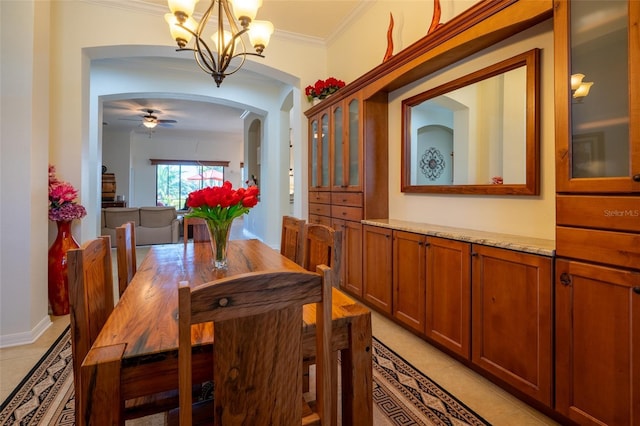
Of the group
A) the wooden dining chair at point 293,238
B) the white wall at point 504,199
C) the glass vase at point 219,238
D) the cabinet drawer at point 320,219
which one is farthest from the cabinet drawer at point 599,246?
the cabinet drawer at point 320,219

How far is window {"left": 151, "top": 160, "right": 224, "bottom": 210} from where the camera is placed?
11055mm

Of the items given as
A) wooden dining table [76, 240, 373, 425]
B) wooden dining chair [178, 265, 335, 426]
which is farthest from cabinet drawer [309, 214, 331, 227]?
wooden dining chair [178, 265, 335, 426]

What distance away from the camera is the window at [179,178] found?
1105 cm

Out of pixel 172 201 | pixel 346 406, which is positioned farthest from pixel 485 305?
pixel 172 201

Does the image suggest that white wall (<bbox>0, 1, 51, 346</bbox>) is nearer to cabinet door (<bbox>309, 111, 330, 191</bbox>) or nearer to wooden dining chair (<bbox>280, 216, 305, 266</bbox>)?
wooden dining chair (<bbox>280, 216, 305, 266</bbox>)

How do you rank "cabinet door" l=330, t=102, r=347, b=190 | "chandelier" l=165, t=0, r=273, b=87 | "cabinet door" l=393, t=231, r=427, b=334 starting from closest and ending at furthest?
"chandelier" l=165, t=0, r=273, b=87
"cabinet door" l=393, t=231, r=427, b=334
"cabinet door" l=330, t=102, r=347, b=190

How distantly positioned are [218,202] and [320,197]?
241 centimetres

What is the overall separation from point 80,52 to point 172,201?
8.59m

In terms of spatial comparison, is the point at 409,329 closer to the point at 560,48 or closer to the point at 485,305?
the point at 485,305

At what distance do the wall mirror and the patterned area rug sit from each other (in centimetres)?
130

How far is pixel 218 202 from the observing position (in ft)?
5.30

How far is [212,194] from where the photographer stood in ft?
5.26

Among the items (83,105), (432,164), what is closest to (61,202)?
(83,105)

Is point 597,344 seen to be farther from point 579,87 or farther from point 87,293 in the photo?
point 87,293
